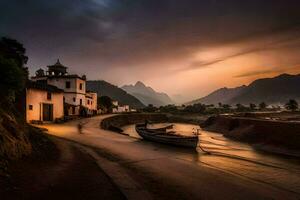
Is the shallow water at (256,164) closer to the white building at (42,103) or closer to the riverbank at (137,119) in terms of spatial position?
the white building at (42,103)

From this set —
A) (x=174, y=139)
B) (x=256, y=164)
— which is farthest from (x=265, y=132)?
(x=256, y=164)

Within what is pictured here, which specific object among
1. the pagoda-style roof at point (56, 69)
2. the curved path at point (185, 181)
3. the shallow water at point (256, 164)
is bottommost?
the shallow water at point (256, 164)

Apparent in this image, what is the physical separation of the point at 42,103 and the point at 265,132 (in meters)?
38.9

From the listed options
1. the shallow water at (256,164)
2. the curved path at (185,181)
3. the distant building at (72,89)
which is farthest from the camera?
the distant building at (72,89)

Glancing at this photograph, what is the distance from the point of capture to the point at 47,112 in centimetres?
5644

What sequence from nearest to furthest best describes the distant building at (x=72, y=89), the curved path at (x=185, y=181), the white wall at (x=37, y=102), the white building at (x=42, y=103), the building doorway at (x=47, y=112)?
the curved path at (x=185, y=181) < the white wall at (x=37, y=102) < the white building at (x=42, y=103) < the building doorway at (x=47, y=112) < the distant building at (x=72, y=89)

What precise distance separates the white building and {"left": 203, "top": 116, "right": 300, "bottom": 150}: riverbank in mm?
33457

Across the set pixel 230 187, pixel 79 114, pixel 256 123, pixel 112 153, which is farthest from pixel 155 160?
pixel 79 114

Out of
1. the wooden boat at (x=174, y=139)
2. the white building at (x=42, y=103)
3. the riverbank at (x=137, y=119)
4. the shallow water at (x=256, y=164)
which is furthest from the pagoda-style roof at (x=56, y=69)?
the shallow water at (x=256, y=164)

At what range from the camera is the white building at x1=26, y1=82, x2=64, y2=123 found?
5112cm

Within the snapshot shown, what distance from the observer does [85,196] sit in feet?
46.0

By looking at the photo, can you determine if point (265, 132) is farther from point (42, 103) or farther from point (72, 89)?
point (72, 89)

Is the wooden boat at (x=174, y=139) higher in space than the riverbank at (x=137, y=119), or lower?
lower

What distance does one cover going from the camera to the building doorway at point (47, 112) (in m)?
55.6
